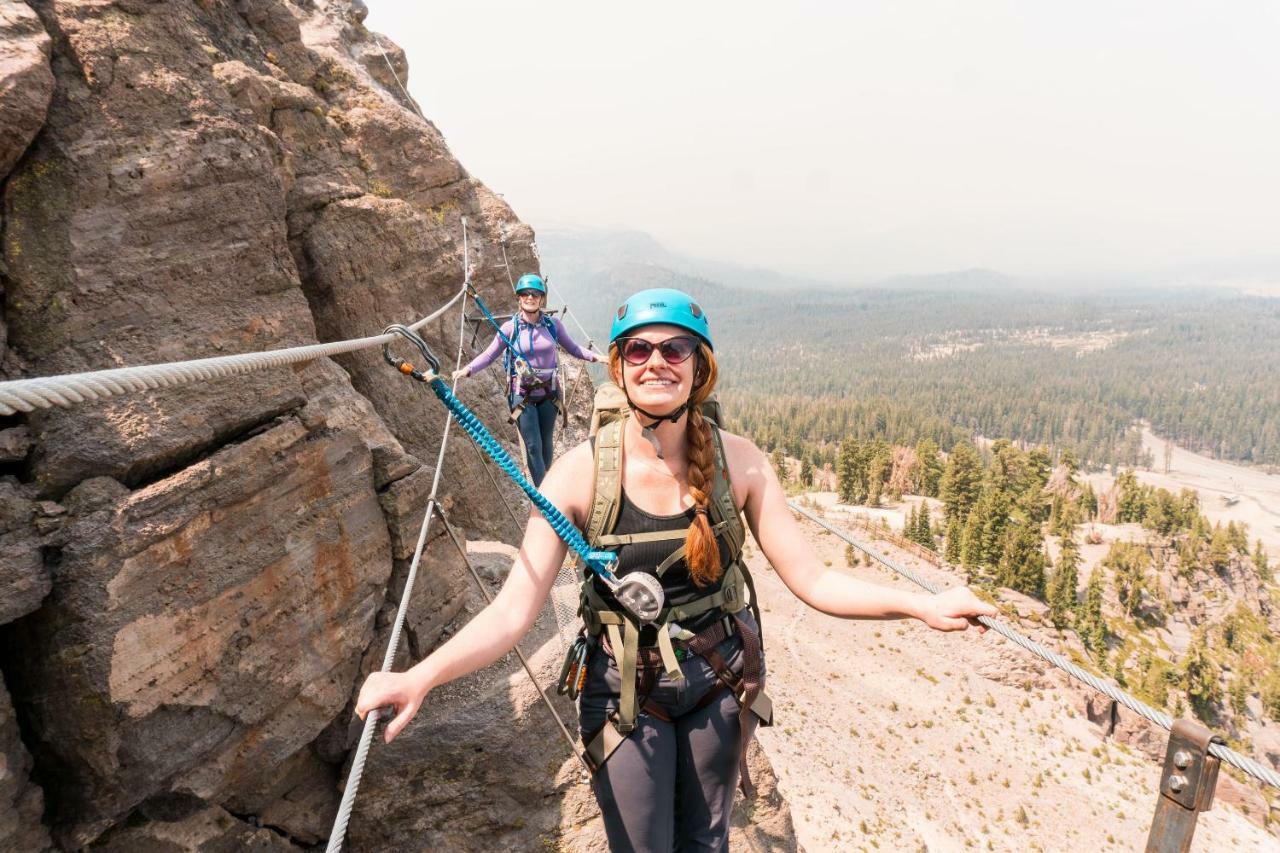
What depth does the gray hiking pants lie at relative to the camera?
3.33 m

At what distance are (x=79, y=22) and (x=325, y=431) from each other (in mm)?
3738

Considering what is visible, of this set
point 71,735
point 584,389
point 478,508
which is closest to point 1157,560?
point 584,389

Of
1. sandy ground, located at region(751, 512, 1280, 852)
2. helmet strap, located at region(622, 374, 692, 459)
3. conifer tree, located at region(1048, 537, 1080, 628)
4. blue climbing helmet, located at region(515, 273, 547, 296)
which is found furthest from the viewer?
conifer tree, located at region(1048, 537, 1080, 628)

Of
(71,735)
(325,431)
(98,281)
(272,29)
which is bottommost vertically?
(71,735)

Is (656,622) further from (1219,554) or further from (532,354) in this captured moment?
(1219,554)

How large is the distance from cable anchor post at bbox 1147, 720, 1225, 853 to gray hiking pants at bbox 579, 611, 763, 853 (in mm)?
Result: 1791

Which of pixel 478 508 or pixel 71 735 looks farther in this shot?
pixel 478 508

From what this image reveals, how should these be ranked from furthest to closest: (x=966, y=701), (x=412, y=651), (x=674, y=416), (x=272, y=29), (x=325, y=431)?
(x=966, y=701), (x=272, y=29), (x=412, y=651), (x=325, y=431), (x=674, y=416)

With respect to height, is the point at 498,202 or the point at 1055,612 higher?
the point at 498,202

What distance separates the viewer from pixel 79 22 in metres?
5.18

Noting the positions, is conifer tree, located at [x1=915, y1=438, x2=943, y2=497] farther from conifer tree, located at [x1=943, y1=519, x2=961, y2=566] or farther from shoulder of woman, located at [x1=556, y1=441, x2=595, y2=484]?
shoulder of woman, located at [x1=556, y1=441, x2=595, y2=484]

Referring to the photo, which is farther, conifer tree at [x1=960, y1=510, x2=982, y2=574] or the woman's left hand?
Answer: conifer tree at [x1=960, y1=510, x2=982, y2=574]

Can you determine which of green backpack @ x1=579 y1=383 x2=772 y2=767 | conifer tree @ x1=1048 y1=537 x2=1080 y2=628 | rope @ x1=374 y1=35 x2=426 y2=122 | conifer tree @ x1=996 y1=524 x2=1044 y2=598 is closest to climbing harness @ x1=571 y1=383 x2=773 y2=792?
green backpack @ x1=579 y1=383 x2=772 y2=767

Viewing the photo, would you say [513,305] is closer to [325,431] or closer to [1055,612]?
[325,431]
